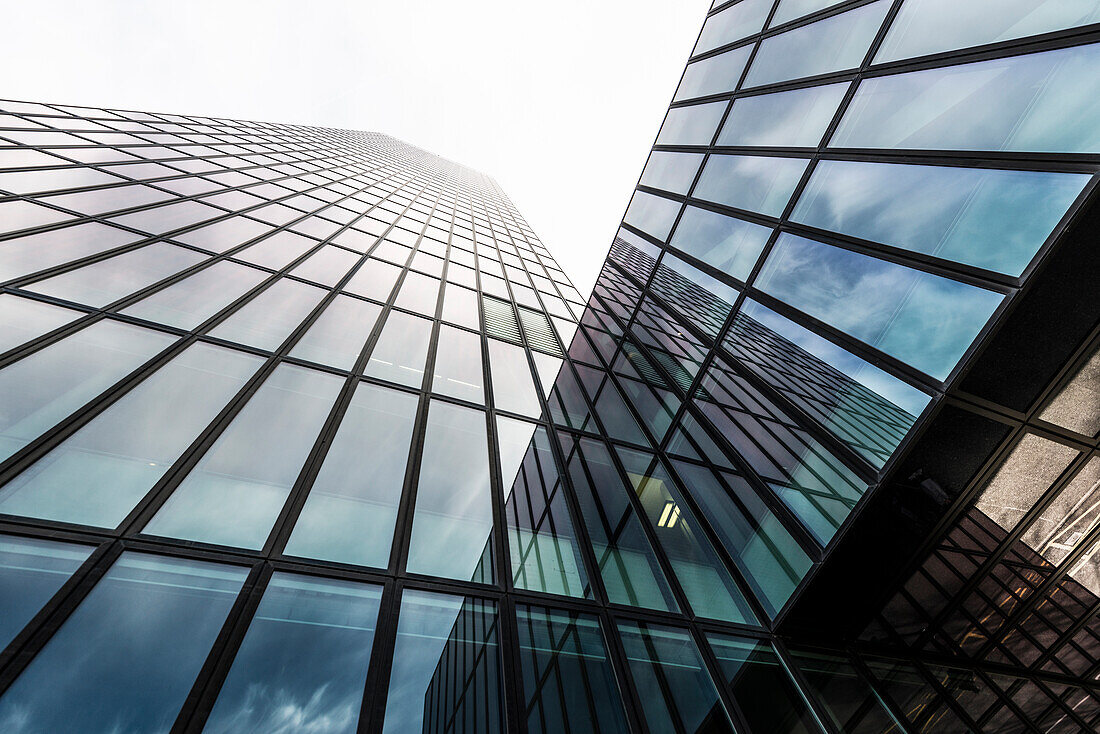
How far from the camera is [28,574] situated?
12.5 ft

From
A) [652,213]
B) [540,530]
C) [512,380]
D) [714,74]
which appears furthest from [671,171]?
[540,530]

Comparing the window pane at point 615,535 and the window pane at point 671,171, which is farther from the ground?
the window pane at point 671,171

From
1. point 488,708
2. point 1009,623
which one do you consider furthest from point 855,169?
point 488,708

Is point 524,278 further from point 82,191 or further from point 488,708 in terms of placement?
point 488,708

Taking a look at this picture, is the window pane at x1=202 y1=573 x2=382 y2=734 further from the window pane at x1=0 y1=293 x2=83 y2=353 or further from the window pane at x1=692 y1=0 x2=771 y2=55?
the window pane at x1=692 y1=0 x2=771 y2=55

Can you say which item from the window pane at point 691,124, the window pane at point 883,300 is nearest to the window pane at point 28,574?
the window pane at point 883,300

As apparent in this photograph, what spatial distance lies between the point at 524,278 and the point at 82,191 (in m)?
11.9

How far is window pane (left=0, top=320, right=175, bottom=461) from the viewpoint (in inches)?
196

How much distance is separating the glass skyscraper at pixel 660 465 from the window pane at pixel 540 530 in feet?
0.18

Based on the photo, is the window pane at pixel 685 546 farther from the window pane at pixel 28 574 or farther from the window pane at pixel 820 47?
the window pane at pixel 820 47

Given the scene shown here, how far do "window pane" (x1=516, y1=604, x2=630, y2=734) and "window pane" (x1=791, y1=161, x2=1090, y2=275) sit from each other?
568 cm

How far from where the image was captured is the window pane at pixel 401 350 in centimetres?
863

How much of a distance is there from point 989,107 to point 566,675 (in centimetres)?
797

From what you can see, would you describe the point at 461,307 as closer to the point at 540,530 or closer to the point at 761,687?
the point at 540,530
